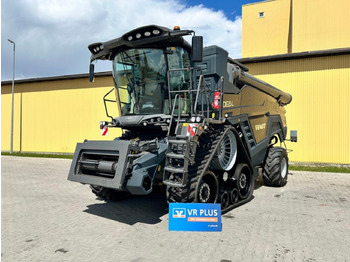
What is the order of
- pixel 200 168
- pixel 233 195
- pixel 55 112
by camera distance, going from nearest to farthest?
1. pixel 200 168
2. pixel 233 195
3. pixel 55 112

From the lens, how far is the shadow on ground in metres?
4.99

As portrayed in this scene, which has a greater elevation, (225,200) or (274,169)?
(274,169)

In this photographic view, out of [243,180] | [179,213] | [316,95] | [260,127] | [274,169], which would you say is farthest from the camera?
[316,95]

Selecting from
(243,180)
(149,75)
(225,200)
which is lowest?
(225,200)

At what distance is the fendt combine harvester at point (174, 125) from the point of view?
449 centimetres

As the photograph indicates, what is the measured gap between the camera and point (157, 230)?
4.41 meters

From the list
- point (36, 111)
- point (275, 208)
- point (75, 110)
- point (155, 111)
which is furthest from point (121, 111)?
point (36, 111)

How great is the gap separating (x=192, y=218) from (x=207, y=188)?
749mm

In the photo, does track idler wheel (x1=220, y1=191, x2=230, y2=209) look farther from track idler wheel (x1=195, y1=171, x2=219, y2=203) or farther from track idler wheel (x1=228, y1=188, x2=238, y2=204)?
track idler wheel (x1=195, y1=171, x2=219, y2=203)

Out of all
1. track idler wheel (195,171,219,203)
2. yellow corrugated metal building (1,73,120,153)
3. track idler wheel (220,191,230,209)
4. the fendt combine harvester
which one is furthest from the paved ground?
yellow corrugated metal building (1,73,120,153)

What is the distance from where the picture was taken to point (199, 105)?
5754mm

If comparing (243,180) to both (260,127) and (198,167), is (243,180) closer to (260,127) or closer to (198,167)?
(260,127)

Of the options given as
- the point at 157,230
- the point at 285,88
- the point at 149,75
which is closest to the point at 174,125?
the point at 149,75

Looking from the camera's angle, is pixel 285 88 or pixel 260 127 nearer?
pixel 260 127
